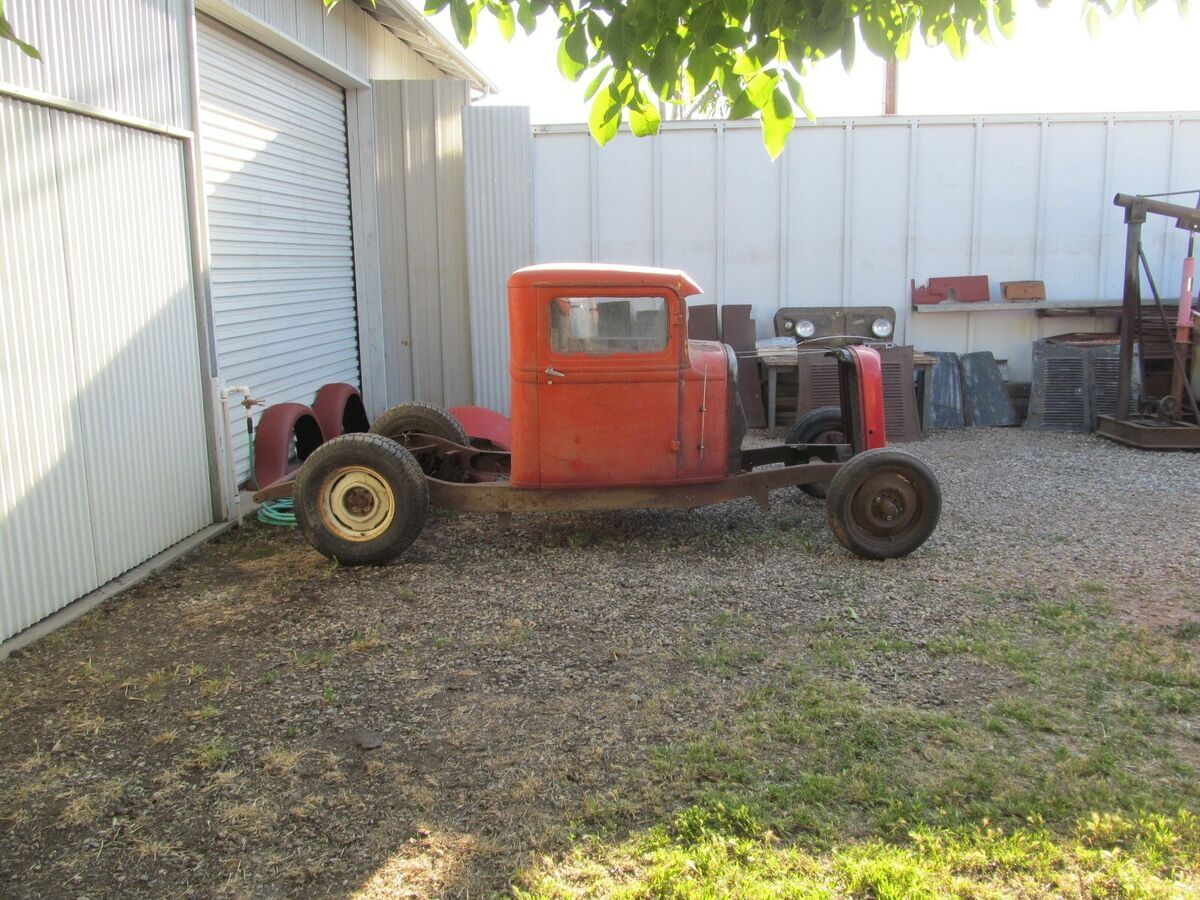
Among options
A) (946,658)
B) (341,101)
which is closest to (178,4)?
(341,101)

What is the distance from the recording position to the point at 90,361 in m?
5.51

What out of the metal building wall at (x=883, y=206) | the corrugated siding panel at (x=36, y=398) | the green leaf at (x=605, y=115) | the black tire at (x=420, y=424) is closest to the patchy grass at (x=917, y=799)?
the green leaf at (x=605, y=115)

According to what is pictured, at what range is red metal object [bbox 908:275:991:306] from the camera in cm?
1145

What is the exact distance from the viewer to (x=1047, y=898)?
2.90 m

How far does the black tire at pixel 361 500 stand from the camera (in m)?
5.93

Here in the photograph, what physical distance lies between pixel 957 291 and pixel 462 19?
9.29 m

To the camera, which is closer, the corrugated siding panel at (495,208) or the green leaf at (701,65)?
the green leaf at (701,65)

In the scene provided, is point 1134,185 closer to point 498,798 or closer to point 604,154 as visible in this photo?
point 604,154

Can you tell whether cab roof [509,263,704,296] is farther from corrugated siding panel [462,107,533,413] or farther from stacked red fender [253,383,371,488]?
corrugated siding panel [462,107,533,413]

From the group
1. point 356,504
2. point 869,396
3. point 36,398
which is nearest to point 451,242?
point 356,504

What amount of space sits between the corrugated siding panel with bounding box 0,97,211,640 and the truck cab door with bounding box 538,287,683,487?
7.78 feet

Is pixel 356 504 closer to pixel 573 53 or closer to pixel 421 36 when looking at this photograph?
pixel 573 53

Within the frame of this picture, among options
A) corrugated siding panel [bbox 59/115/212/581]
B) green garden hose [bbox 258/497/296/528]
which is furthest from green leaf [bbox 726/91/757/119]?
green garden hose [bbox 258/497/296/528]

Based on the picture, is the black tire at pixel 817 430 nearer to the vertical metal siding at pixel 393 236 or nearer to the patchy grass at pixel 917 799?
the patchy grass at pixel 917 799
